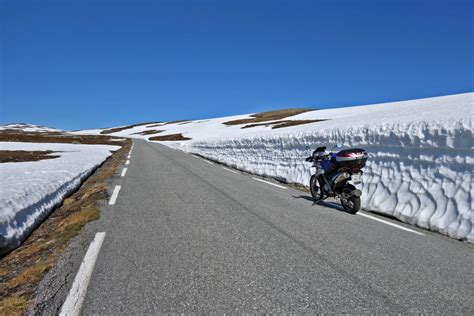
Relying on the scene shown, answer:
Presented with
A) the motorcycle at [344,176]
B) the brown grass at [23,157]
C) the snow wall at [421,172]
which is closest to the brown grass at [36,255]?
the motorcycle at [344,176]

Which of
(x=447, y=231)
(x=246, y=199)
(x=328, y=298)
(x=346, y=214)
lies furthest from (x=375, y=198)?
(x=328, y=298)

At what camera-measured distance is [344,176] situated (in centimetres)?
716

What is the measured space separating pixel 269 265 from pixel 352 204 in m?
3.82

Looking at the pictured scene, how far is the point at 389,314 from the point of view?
9.32 ft

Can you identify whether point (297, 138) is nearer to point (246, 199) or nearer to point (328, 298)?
point (246, 199)

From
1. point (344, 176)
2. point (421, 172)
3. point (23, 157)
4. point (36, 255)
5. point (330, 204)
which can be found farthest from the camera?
point (23, 157)

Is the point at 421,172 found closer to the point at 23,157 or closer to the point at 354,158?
the point at 354,158

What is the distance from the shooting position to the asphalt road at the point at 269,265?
301 centimetres

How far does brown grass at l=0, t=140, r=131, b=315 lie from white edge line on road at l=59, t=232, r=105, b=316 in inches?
15.3

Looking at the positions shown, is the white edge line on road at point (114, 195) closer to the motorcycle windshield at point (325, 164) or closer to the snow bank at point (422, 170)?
the motorcycle windshield at point (325, 164)

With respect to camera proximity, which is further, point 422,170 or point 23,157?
point 23,157

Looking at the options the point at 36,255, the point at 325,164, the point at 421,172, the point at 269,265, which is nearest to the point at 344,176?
the point at 325,164

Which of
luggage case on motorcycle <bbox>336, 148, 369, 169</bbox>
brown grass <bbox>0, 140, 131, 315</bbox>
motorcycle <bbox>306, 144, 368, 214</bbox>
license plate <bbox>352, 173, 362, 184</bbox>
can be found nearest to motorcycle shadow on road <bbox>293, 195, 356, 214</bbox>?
motorcycle <bbox>306, 144, 368, 214</bbox>

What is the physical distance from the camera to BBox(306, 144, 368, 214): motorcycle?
6863 mm
